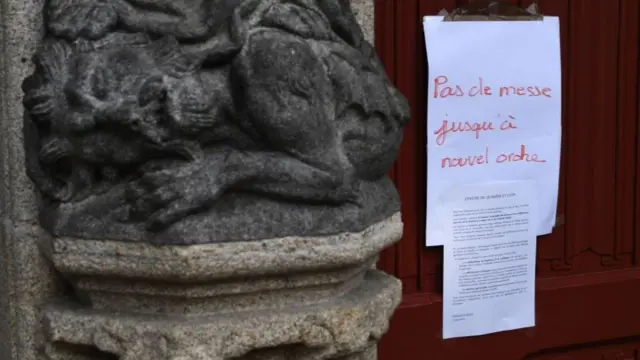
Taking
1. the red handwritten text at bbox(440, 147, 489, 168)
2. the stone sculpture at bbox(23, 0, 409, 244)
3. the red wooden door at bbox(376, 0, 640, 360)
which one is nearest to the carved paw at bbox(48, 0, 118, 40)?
the stone sculpture at bbox(23, 0, 409, 244)

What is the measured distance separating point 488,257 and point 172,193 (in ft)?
3.51

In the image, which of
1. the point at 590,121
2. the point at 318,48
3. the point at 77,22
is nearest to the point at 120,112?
the point at 77,22

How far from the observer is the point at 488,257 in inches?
87.8

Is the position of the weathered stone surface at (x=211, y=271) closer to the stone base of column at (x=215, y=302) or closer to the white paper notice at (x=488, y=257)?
the stone base of column at (x=215, y=302)

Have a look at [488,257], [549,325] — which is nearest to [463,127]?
[488,257]

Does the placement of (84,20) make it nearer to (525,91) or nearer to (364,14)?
(364,14)

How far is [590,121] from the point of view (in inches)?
94.2

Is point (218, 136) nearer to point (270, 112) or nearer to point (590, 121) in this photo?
point (270, 112)

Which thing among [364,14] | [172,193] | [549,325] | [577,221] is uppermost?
[364,14]

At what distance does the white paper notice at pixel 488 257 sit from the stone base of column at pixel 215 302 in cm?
64

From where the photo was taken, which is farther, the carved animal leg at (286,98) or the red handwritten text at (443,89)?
the red handwritten text at (443,89)

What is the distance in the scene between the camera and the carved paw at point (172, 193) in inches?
54.2

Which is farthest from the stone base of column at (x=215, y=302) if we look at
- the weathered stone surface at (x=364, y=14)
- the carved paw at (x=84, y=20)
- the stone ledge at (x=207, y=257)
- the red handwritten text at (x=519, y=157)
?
the red handwritten text at (x=519, y=157)

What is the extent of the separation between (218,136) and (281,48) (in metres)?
0.17
